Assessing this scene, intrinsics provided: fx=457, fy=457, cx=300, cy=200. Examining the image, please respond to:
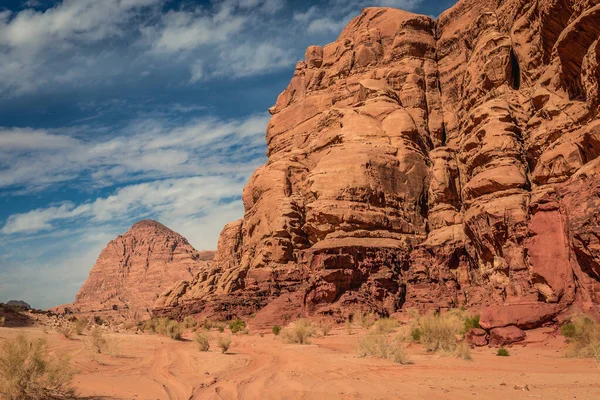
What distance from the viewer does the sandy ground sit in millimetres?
10281

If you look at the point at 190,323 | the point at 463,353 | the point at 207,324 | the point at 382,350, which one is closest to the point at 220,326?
the point at 207,324

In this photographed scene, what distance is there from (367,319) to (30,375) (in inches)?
1105

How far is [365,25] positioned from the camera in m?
70.2

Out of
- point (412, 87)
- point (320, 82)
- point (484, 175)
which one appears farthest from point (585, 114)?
point (320, 82)

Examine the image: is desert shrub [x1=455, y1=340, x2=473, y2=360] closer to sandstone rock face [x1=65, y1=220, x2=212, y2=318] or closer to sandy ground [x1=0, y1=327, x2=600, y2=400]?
sandy ground [x1=0, y1=327, x2=600, y2=400]

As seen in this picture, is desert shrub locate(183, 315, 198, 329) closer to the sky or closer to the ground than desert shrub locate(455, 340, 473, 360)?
closer to the ground

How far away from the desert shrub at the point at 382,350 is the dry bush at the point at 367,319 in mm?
14605

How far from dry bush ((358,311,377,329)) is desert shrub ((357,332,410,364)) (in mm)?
14605

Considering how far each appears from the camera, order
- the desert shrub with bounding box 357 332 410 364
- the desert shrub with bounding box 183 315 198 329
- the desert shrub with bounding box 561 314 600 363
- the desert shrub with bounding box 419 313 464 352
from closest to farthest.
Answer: the desert shrub with bounding box 561 314 600 363
the desert shrub with bounding box 357 332 410 364
the desert shrub with bounding box 419 313 464 352
the desert shrub with bounding box 183 315 198 329

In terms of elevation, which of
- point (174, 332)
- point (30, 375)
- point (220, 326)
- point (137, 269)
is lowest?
point (220, 326)

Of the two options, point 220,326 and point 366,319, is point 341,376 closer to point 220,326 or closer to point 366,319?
point 366,319

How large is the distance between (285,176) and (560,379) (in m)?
46.5

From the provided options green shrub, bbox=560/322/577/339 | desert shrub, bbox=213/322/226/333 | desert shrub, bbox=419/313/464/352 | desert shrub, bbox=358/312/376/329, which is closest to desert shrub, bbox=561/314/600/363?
green shrub, bbox=560/322/577/339

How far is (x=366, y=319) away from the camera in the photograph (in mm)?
34406
